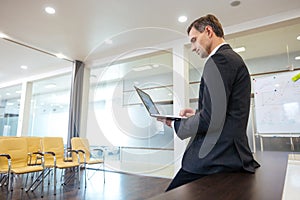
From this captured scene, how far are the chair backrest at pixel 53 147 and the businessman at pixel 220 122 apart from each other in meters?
3.41

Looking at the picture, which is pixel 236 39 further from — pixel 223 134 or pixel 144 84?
pixel 223 134

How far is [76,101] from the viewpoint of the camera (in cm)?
534

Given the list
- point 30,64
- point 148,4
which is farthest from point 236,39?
point 30,64

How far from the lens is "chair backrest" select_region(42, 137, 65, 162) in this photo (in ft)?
11.6

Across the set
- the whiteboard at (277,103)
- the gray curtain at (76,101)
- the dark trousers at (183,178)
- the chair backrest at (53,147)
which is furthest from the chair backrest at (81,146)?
the dark trousers at (183,178)

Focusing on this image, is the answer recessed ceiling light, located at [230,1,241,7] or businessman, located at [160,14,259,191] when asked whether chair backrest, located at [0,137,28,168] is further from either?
recessed ceiling light, located at [230,1,241,7]

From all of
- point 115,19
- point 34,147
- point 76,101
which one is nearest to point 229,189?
point 115,19

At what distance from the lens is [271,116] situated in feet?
10.5

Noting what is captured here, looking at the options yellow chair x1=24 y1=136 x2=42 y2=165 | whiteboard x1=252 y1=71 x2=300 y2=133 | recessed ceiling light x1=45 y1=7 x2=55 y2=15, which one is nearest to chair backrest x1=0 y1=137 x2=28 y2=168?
yellow chair x1=24 y1=136 x2=42 y2=165

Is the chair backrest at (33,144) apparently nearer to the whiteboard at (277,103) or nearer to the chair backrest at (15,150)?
the chair backrest at (15,150)

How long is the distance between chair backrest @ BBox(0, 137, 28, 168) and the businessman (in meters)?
3.03

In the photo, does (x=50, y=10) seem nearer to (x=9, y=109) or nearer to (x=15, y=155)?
(x=15, y=155)

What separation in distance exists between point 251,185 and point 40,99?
7.37m

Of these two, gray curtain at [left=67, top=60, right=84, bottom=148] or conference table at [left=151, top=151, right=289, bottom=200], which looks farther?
gray curtain at [left=67, top=60, right=84, bottom=148]
